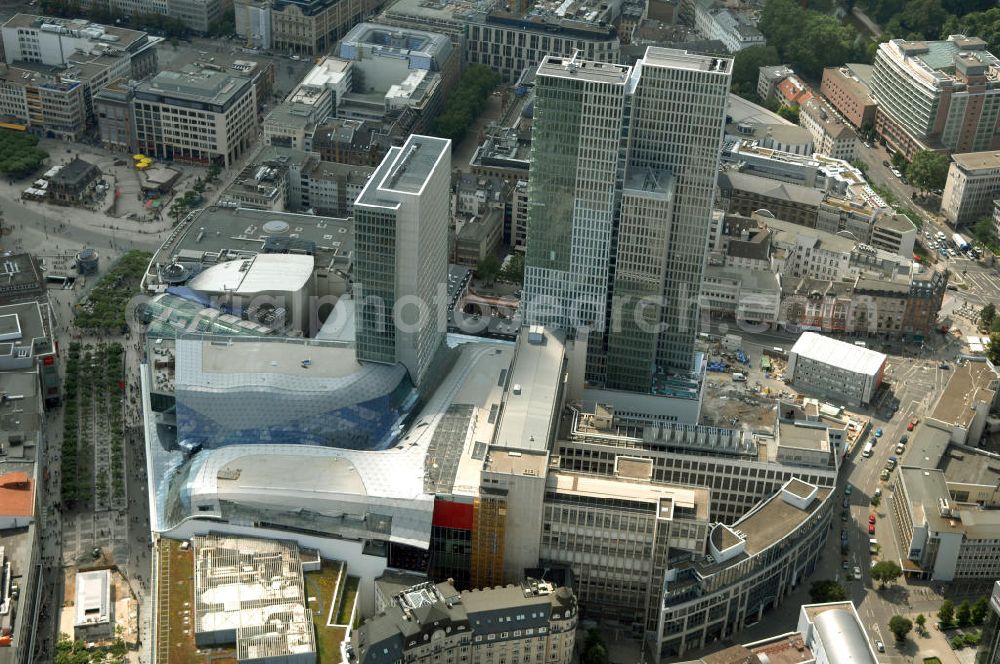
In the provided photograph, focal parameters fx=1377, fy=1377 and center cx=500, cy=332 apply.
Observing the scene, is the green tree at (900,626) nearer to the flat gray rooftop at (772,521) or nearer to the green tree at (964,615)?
the green tree at (964,615)

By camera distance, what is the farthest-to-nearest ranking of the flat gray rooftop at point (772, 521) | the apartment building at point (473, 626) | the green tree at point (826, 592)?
the green tree at point (826, 592) < the flat gray rooftop at point (772, 521) < the apartment building at point (473, 626)

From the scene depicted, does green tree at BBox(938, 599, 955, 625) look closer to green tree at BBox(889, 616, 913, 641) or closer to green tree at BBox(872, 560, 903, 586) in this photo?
green tree at BBox(889, 616, 913, 641)

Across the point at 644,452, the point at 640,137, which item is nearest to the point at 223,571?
the point at 644,452

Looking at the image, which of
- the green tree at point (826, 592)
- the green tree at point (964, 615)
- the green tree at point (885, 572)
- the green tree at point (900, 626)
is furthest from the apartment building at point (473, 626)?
the green tree at point (964, 615)

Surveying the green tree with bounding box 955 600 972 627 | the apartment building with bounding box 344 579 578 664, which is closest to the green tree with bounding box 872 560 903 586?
the green tree with bounding box 955 600 972 627

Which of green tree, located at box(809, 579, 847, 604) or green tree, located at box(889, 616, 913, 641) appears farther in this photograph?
Result: green tree, located at box(809, 579, 847, 604)

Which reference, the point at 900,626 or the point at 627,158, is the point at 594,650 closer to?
the point at 900,626

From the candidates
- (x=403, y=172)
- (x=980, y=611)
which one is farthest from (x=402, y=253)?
(x=980, y=611)
